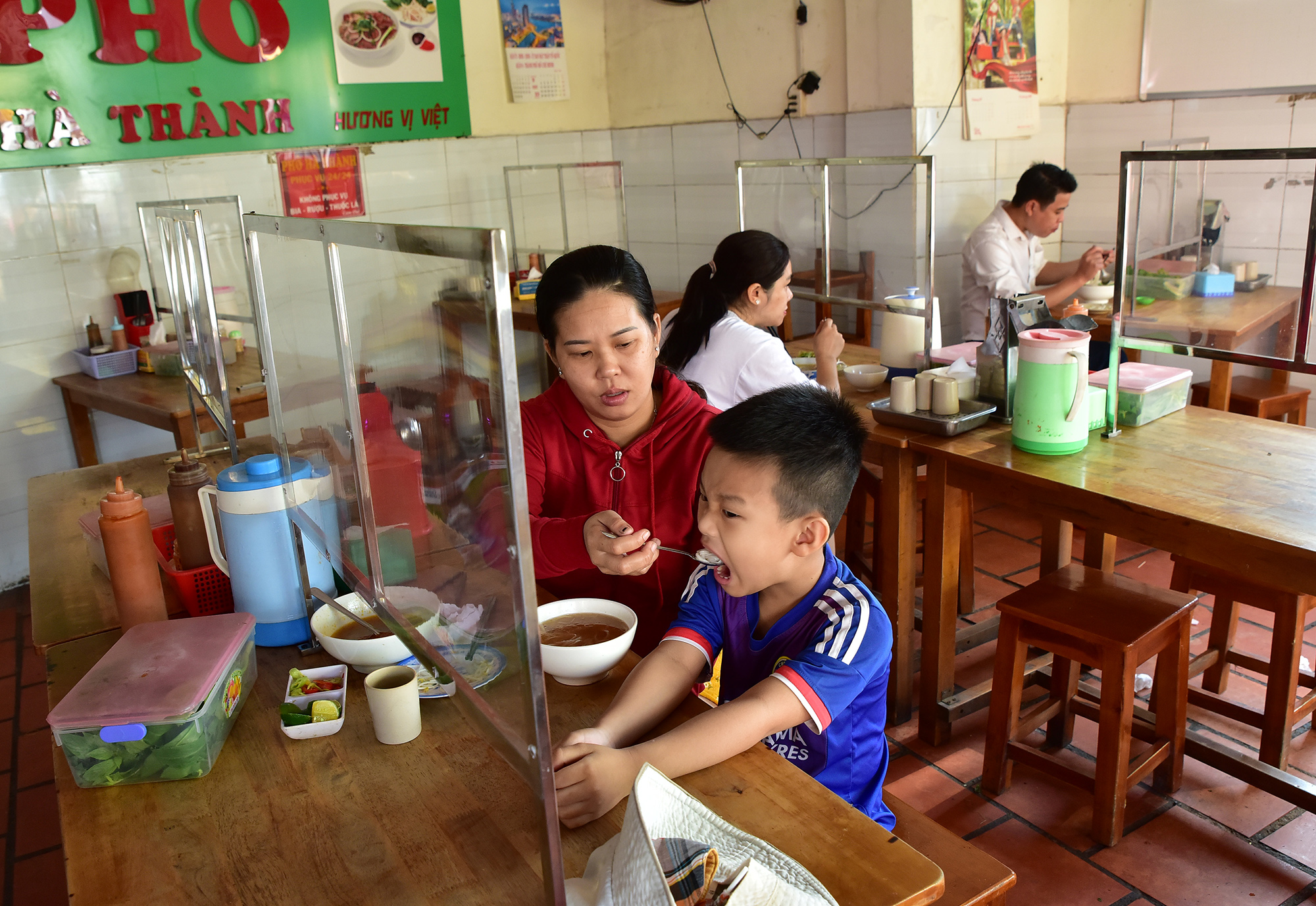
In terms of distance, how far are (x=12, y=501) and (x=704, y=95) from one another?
3.71 meters

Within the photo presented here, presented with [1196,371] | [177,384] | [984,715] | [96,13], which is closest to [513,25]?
[96,13]

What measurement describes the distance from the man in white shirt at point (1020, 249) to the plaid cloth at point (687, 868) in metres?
3.64

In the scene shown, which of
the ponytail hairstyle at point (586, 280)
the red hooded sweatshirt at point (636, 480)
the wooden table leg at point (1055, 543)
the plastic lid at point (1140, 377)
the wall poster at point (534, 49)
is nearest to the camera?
the ponytail hairstyle at point (586, 280)

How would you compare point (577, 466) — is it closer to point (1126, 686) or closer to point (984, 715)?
point (1126, 686)

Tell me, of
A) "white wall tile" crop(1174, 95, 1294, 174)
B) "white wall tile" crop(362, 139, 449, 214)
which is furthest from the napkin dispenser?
"white wall tile" crop(362, 139, 449, 214)

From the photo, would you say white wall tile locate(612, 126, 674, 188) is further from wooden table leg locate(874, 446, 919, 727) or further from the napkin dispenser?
wooden table leg locate(874, 446, 919, 727)

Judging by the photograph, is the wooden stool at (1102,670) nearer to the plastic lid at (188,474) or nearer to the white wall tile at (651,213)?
the plastic lid at (188,474)

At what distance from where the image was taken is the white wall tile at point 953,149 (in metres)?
4.05

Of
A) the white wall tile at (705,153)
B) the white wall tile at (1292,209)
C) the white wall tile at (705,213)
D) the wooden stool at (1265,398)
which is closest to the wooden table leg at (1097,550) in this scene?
the white wall tile at (1292,209)

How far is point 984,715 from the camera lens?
2.62 m

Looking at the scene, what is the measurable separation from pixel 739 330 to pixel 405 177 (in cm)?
271

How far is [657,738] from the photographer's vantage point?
112 centimetres

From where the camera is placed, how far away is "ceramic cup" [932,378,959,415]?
238 cm

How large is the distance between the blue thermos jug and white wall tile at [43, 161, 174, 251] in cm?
295
